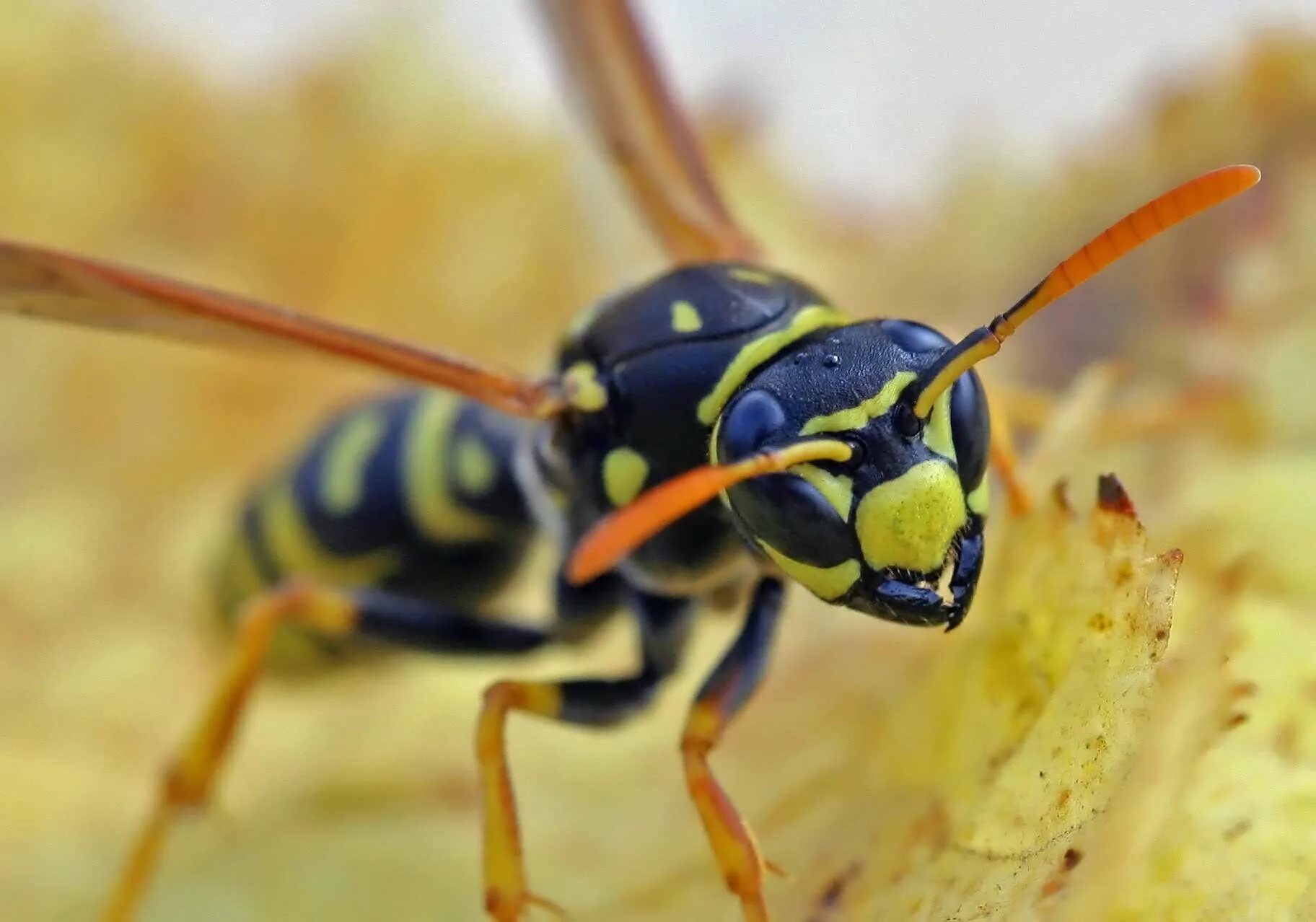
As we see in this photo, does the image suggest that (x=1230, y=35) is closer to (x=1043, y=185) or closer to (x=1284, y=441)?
(x=1043, y=185)

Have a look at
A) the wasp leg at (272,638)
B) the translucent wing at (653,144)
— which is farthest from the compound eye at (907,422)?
the wasp leg at (272,638)

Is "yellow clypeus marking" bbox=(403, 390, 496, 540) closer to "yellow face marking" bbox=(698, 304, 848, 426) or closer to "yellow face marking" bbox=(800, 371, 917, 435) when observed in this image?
"yellow face marking" bbox=(698, 304, 848, 426)

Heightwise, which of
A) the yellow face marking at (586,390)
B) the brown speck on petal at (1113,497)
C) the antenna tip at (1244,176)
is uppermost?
the antenna tip at (1244,176)

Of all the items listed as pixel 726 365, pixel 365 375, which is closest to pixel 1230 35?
pixel 726 365

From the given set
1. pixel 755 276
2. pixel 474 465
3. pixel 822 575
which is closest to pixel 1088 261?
pixel 822 575

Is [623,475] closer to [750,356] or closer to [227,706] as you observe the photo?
[750,356]

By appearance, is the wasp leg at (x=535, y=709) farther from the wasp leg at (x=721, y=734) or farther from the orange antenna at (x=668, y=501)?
the orange antenna at (x=668, y=501)

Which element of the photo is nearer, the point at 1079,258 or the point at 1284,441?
the point at 1079,258
